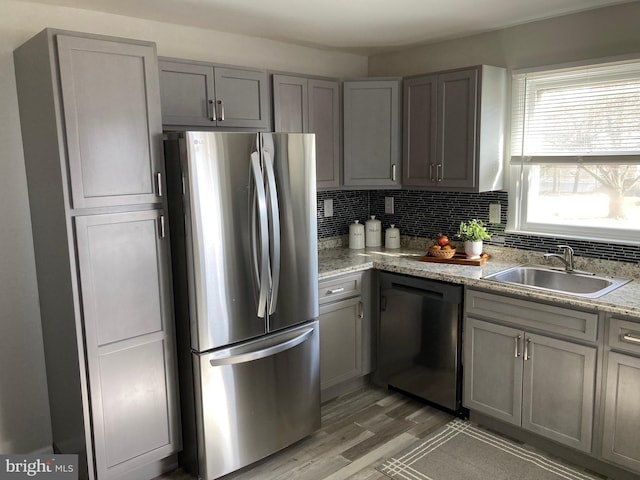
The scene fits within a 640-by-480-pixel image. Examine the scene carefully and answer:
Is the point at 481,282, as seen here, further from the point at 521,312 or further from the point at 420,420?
the point at 420,420

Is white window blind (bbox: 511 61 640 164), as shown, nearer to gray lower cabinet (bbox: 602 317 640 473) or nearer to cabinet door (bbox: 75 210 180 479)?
gray lower cabinet (bbox: 602 317 640 473)

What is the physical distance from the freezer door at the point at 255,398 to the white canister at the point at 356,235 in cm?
109

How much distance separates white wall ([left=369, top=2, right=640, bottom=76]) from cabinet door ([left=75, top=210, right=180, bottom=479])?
7.67 feet

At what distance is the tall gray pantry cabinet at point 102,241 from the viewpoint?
7.22ft

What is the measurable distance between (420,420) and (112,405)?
70.7 inches

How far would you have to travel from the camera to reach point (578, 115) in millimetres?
3072

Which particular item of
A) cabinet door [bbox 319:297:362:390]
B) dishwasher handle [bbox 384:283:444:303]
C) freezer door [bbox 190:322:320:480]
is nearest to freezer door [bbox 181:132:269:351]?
freezer door [bbox 190:322:320:480]

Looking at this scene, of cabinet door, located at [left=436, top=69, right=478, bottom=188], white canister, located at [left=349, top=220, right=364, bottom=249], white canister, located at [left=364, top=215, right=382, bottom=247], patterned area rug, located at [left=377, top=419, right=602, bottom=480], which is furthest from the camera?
white canister, located at [left=364, top=215, right=382, bottom=247]

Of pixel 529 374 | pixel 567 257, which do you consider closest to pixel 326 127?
pixel 567 257

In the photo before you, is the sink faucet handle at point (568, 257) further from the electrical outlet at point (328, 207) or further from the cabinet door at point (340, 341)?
the electrical outlet at point (328, 207)

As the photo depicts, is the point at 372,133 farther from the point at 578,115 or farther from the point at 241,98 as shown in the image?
the point at 578,115

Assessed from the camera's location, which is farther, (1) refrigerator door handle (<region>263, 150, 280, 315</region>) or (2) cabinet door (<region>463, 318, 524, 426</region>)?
(2) cabinet door (<region>463, 318, 524, 426</region>)

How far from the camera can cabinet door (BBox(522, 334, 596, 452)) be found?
2.57 metres
